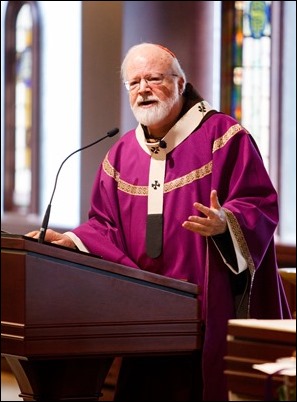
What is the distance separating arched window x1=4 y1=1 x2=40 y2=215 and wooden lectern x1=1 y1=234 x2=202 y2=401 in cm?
646

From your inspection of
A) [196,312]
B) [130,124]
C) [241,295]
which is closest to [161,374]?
[241,295]

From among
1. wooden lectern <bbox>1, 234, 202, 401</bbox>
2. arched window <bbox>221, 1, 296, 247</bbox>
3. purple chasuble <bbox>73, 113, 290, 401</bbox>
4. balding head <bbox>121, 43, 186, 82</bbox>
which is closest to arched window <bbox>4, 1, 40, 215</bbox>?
arched window <bbox>221, 1, 296, 247</bbox>

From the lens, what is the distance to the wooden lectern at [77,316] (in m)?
3.82

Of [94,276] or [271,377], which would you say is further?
[94,276]

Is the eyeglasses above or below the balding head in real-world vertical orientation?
below

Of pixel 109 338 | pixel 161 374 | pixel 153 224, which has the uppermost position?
pixel 153 224

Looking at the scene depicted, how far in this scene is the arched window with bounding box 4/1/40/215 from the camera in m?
10.7

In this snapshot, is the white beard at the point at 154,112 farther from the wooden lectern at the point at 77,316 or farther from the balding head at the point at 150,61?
the wooden lectern at the point at 77,316

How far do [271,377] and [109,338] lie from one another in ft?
5.20

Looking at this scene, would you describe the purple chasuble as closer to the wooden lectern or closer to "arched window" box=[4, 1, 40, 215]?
the wooden lectern

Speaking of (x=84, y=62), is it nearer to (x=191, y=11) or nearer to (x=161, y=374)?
(x=191, y=11)

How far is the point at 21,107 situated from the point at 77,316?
23.8 feet

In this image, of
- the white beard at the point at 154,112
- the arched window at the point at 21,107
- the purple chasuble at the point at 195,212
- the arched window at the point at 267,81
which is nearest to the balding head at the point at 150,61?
the white beard at the point at 154,112

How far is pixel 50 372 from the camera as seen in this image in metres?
4.27
